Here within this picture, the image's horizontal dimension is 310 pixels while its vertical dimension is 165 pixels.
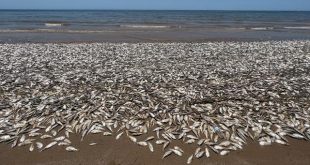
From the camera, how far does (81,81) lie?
10.4m

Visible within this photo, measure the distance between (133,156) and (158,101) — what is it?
2756mm

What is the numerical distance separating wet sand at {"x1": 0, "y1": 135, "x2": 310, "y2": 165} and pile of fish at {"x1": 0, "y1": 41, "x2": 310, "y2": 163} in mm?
152

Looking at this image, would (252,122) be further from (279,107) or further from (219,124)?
(279,107)

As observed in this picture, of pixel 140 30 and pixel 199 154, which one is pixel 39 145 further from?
pixel 140 30

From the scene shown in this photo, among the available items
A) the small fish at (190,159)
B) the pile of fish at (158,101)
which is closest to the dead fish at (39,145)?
the pile of fish at (158,101)

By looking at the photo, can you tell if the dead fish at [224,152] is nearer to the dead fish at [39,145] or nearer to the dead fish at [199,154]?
the dead fish at [199,154]

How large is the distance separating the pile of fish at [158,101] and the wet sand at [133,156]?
15 cm

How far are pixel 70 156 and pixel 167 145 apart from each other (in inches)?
77.2

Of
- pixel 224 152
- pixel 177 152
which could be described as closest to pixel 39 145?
pixel 177 152

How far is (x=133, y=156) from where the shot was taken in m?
5.90

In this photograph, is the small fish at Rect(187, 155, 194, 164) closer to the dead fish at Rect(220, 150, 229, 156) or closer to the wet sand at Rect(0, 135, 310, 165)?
the wet sand at Rect(0, 135, 310, 165)

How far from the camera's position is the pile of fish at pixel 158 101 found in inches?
256

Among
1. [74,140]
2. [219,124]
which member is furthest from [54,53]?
[219,124]

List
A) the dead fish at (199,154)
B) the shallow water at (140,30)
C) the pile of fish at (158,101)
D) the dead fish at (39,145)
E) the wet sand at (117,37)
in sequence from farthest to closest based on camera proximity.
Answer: the shallow water at (140,30)
the wet sand at (117,37)
the pile of fish at (158,101)
the dead fish at (39,145)
the dead fish at (199,154)
